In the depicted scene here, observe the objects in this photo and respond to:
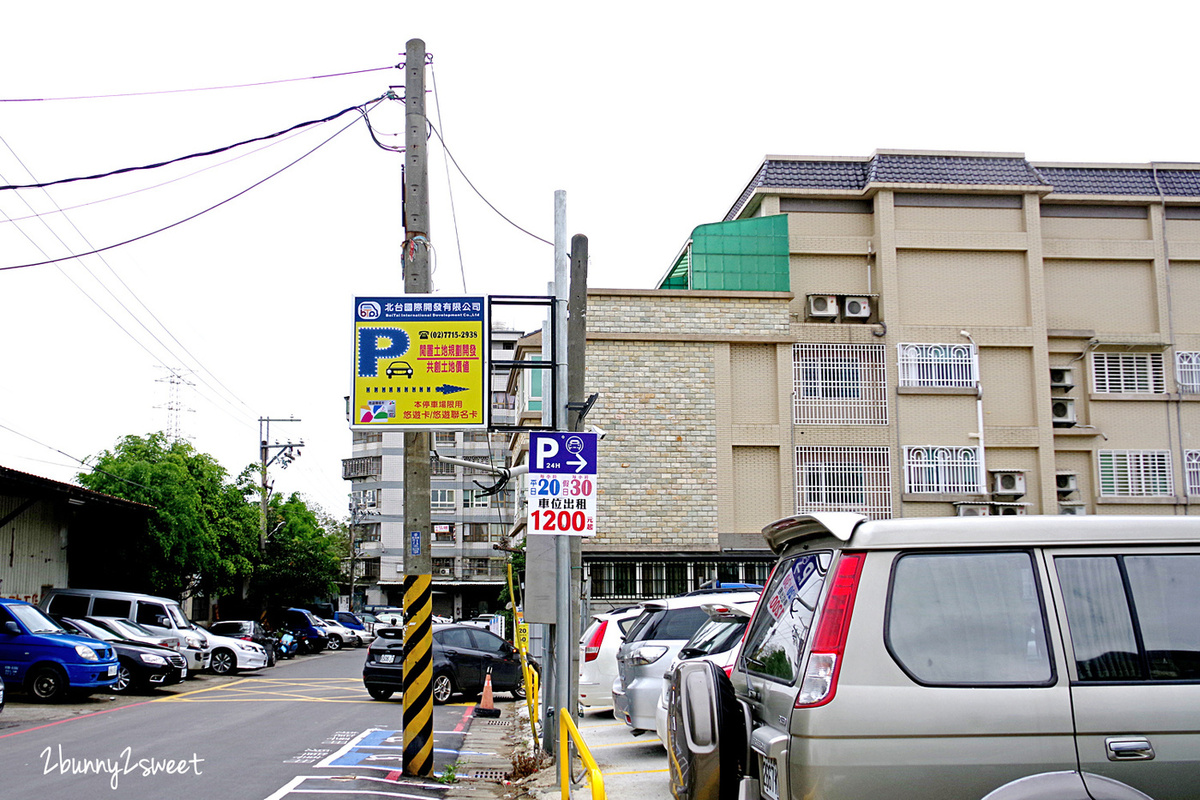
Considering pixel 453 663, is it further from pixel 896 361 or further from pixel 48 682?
pixel 896 361

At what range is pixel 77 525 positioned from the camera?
3034 cm

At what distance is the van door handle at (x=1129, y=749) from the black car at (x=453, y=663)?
1736 centimetres

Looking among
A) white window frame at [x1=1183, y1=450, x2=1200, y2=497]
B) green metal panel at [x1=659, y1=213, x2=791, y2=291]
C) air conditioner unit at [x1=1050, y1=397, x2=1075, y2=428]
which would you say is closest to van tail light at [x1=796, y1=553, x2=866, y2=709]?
green metal panel at [x1=659, y1=213, x2=791, y2=291]

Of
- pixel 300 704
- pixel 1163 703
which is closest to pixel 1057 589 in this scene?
pixel 1163 703

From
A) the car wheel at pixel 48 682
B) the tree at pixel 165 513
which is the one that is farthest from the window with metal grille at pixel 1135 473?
the tree at pixel 165 513

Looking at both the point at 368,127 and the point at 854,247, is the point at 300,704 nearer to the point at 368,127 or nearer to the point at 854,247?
the point at 368,127

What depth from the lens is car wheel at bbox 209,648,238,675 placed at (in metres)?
29.1

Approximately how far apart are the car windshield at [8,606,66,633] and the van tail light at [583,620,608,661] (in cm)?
1096

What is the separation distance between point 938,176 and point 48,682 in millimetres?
27122

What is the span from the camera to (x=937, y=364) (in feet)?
102

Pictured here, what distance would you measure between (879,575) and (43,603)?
82.4ft

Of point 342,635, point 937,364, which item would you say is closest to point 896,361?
point 937,364

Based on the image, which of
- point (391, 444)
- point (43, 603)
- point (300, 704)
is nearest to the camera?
point (300, 704)

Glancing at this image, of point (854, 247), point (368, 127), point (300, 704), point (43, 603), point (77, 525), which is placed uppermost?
point (854, 247)
